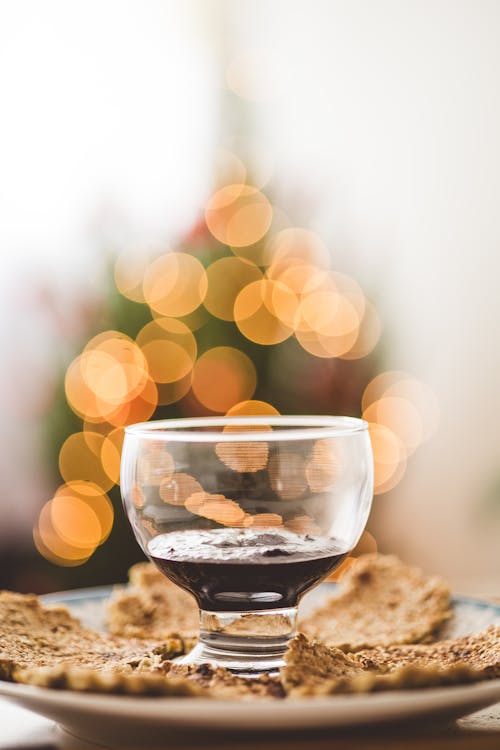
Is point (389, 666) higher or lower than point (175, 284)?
lower

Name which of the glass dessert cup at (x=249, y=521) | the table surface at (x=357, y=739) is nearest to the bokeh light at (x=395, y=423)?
the glass dessert cup at (x=249, y=521)

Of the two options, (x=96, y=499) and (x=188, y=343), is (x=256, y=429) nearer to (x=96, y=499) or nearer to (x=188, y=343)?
(x=188, y=343)

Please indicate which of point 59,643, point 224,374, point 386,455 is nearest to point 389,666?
point 59,643

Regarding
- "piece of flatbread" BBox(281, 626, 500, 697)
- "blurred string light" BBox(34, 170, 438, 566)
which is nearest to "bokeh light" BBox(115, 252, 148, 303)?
"blurred string light" BBox(34, 170, 438, 566)

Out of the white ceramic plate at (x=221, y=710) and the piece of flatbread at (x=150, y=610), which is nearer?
the white ceramic plate at (x=221, y=710)

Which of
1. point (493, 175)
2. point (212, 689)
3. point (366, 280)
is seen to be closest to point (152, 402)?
point (366, 280)

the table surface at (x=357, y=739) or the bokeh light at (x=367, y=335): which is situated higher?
the bokeh light at (x=367, y=335)

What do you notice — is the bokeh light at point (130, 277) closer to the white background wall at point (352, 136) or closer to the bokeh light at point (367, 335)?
the bokeh light at point (367, 335)

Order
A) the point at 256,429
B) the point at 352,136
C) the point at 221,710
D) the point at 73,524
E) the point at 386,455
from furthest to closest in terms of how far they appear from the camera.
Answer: the point at 352,136 → the point at 386,455 → the point at 73,524 → the point at 256,429 → the point at 221,710
